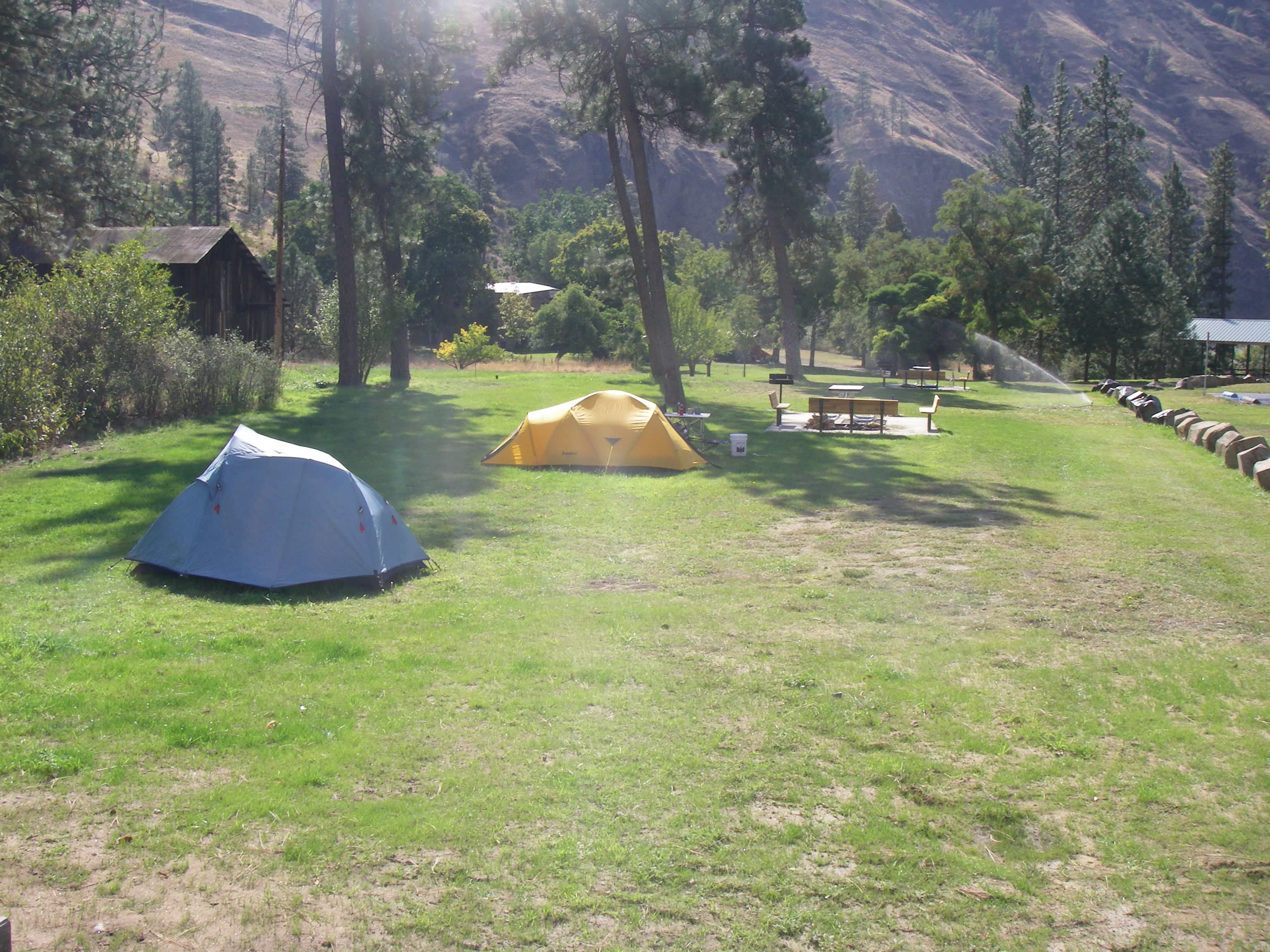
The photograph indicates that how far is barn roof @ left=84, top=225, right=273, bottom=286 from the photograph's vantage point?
29.4 meters

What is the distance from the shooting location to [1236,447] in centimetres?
1758

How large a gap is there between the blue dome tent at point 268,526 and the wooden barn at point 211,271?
21.5 metres

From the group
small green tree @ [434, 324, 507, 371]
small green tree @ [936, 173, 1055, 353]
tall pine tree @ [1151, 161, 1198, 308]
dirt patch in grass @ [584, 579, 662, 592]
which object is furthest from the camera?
tall pine tree @ [1151, 161, 1198, 308]

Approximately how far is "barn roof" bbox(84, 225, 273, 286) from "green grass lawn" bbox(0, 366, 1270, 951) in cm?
2022

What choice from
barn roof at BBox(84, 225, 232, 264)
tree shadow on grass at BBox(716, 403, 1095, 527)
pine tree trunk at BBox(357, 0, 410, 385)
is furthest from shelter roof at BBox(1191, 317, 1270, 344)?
barn roof at BBox(84, 225, 232, 264)

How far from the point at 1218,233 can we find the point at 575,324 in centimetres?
5593

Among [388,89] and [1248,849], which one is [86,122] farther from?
[1248,849]

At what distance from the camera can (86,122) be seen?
39.4 meters

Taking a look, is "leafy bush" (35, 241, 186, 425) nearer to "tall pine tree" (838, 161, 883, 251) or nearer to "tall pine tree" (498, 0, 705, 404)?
"tall pine tree" (498, 0, 705, 404)

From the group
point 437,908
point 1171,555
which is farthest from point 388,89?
point 437,908

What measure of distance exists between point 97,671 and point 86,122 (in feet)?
134

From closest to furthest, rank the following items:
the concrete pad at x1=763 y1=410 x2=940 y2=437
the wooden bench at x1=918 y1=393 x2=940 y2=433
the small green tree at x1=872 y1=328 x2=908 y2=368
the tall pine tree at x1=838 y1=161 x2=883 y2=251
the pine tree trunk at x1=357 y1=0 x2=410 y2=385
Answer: the concrete pad at x1=763 y1=410 x2=940 y2=437 < the wooden bench at x1=918 y1=393 x2=940 y2=433 < the pine tree trunk at x1=357 y1=0 x2=410 y2=385 < the small green tree at x1=872 y1=328 x2=908 y2=368 < the tall pine tree at x1=838 y1=161 x2=883 y2=251

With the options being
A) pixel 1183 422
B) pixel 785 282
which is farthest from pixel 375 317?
pixel 1183 422

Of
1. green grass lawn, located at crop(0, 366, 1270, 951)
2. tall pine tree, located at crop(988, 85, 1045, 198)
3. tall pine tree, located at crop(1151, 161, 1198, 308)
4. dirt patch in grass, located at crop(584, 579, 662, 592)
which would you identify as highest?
tall pine tree, located at crop(988, 85, 1045, 198)
